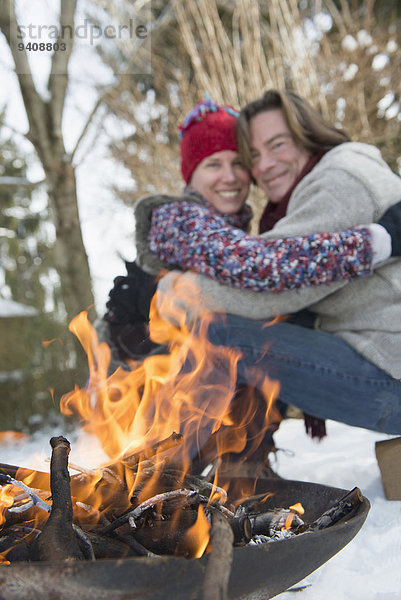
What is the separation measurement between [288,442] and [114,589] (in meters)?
2.15

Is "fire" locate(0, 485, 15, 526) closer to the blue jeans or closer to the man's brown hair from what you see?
the blue jeans

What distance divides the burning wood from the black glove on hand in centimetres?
87

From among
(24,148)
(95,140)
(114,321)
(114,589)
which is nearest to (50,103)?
(95,140)

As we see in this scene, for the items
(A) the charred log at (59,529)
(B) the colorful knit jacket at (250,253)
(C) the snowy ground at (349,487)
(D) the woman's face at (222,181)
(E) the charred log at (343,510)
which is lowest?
(C) the snowy ground at (349,487)

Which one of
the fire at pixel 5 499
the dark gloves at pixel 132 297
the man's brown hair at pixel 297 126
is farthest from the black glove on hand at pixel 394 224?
the fire at pixel 5 499

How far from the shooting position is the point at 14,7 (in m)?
3.92

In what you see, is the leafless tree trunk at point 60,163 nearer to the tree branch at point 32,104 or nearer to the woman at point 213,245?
the tree branch at point 32,104

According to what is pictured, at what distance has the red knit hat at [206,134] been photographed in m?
2.32

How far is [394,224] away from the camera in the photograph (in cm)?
171

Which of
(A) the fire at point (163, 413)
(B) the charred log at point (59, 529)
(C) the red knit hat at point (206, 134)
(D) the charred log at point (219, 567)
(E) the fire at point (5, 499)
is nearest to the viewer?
(D) the charred log at point (219, 567)

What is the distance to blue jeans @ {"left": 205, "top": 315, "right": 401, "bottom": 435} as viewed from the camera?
5.70 feet

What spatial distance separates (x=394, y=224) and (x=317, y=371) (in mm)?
563

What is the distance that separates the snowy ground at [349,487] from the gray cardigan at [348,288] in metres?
0.50

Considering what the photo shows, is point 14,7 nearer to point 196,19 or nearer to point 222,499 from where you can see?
point 196,19
